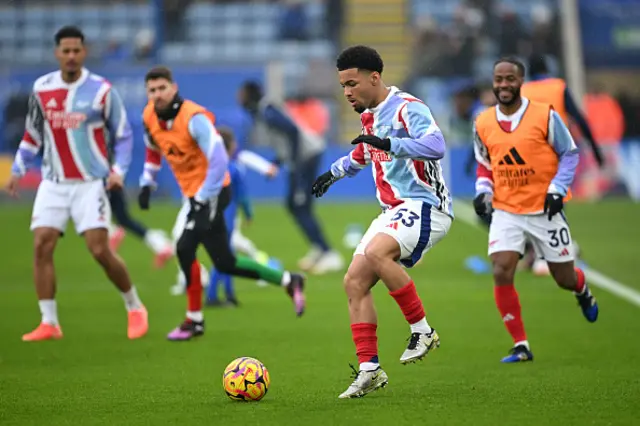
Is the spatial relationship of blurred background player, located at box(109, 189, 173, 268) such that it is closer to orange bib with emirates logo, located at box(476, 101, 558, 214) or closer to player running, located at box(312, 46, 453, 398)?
orange bib with emirates logo, located at box(476, 101, 558, 214)

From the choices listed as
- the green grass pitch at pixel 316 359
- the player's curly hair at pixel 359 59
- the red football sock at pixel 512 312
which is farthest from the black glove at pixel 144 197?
the player's curly hair at pixel 359 59

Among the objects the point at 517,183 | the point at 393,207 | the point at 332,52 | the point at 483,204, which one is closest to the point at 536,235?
the point at 517,183

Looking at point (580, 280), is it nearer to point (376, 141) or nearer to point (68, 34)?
point (376, 141)

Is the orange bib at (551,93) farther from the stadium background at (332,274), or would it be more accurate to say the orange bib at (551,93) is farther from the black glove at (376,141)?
the black glove at (376,141)

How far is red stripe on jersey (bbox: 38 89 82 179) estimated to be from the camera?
33.9ft

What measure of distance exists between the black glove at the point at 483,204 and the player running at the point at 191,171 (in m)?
2.30

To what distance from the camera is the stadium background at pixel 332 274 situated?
737cm

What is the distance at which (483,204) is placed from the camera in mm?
8992

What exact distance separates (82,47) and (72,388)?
139 inches

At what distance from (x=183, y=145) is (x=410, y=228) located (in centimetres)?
338

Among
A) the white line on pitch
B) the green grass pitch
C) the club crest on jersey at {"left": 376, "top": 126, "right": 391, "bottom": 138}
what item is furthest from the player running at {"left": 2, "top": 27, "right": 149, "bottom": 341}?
the white line on pitch

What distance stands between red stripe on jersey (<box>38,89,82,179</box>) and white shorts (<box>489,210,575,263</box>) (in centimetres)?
363

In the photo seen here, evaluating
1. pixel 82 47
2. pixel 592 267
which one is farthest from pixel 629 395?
pixel 592 267

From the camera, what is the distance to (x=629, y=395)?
730 cm
